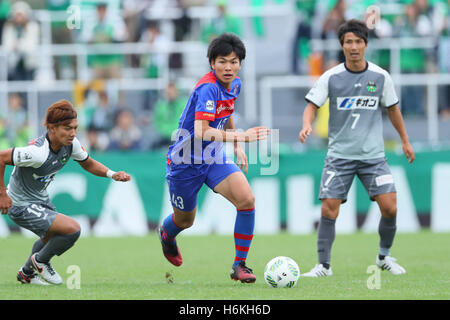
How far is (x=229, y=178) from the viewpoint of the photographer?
7.59m

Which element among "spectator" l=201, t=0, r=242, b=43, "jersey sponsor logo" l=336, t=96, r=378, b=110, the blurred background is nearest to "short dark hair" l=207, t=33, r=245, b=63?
"jersey sponsor logo" l=336, t=96, r=378, b=110

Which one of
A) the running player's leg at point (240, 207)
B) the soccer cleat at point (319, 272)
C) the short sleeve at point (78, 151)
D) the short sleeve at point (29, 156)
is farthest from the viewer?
the soccer cleat at point (319, 272)

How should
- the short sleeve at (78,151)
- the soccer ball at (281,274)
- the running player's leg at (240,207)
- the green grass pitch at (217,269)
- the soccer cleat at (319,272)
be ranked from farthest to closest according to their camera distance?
the soccer cleat at (319,272) → the short sleeve at (78,151) → the running player's leg at (240,207) → the soccer ball at (281,274) → the green grass pitch at (217,269)

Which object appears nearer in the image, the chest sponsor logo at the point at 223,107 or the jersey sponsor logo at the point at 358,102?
the chest sponsor logo at the point at 223,107

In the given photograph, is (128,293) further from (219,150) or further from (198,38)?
(198,38)

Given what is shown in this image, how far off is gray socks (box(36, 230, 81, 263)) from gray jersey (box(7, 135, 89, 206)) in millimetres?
434

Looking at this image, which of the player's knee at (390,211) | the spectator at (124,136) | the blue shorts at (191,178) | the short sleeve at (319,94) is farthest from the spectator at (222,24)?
the blue shorts at (191,178)

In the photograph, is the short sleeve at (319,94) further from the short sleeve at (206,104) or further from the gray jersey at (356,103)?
the short sleeve at (206,104)

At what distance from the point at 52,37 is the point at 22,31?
1523mm

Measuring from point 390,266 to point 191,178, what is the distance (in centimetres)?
241

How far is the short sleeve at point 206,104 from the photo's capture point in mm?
7340

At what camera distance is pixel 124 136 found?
52.0 ft

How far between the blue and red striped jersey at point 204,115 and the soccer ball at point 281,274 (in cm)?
126
